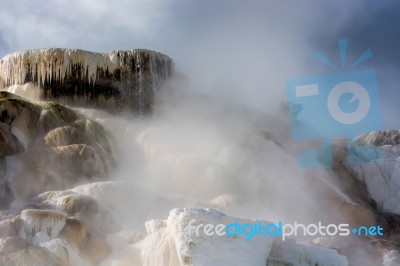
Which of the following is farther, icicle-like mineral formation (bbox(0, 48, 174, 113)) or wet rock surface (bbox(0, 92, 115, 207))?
icicle-like mineral formation (bbox(0, 48, 174, 113))

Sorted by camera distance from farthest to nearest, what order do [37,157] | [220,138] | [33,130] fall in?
[220,138] → [33,130] → [37,157]

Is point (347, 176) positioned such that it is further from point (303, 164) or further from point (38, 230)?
point (38, 230)

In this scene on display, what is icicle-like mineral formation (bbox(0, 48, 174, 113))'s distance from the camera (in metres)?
15.3

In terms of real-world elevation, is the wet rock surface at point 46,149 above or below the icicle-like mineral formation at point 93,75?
below

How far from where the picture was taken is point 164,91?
55.5ft

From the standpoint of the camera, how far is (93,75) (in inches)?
621

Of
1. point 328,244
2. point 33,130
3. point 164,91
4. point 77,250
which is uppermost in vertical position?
point 164,91

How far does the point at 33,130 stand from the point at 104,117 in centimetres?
243

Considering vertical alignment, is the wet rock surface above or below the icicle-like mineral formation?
below

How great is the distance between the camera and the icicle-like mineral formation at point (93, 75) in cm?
1527

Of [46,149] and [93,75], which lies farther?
[93,75]

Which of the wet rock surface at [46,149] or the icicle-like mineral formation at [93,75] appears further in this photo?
the icicle-like mineral formation at [93,75]

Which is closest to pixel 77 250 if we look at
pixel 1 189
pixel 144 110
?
pixel 1 189

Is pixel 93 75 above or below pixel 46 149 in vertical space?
above
